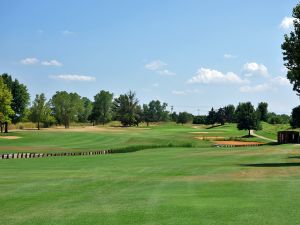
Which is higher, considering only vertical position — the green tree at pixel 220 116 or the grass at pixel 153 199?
the green tree at pixel 220 116

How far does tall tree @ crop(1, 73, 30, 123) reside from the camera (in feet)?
366

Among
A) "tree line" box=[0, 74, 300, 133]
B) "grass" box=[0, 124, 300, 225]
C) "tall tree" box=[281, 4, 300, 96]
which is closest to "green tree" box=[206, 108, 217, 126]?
"tree line" box=[0, 74, 300, 133]

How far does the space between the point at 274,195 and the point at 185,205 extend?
3970 millimetres

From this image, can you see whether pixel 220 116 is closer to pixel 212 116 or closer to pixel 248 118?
pixel 212 116

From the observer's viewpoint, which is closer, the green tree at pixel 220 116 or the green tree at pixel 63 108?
the green tree at pixel 63 108

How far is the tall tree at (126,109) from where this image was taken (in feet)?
588

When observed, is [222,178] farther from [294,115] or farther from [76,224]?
[294,115]

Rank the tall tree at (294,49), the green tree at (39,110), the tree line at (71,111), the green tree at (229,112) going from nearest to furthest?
the tall tree at (294,49) → the tree line at (71,111) → the green tree at (39,110) → the green tree at (229,112)

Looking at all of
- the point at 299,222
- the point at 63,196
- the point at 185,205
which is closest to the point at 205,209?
the point at 185,205

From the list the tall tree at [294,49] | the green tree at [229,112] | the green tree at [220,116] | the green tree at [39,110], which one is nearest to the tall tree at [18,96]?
the green tree at [39,110]

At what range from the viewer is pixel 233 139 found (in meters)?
107

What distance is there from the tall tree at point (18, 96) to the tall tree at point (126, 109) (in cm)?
6815

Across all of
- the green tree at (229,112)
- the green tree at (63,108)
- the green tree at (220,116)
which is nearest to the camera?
the green tree at (63,108)

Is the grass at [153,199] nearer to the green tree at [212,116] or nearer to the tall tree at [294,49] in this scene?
the tall tree at [294,49]
